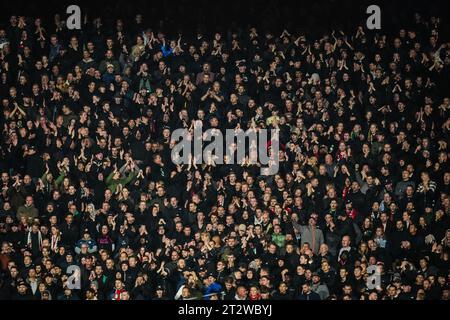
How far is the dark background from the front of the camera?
21188 millimetres

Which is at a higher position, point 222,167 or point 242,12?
point 242,12

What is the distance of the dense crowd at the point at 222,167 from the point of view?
16703mm

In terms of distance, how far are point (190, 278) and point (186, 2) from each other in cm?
707

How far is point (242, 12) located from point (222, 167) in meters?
4.13

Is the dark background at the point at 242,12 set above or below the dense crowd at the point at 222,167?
above

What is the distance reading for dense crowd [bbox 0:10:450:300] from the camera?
16703 mm

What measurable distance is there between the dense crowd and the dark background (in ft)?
0.85

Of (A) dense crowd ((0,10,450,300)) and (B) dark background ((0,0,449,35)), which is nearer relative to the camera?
(A) dense crowd ((0,10,450,300))

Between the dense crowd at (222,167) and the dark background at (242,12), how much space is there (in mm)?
259

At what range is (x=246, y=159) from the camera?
18750mm

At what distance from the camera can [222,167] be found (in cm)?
1873

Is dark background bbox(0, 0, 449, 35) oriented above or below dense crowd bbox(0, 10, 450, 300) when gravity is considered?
above

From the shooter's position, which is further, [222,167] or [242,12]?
[242,12]
